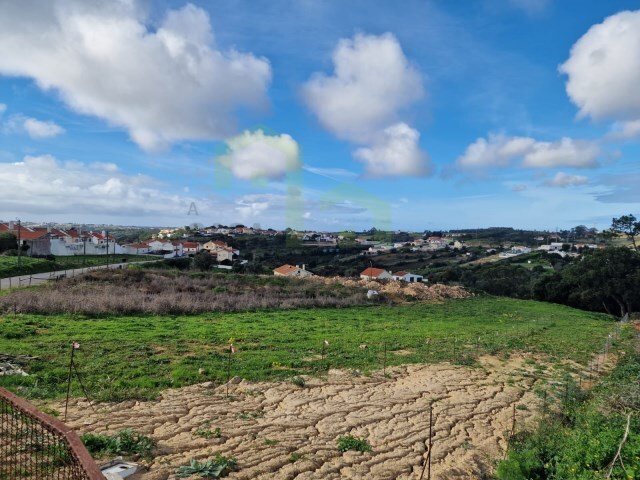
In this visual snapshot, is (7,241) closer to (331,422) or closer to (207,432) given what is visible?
Answer: (207,432)

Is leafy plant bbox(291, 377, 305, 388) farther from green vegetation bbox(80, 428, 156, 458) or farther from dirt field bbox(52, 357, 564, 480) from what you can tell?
green vegetation bbox(80, 428, 156, 458)

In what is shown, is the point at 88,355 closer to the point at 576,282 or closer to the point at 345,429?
the point at 345,429

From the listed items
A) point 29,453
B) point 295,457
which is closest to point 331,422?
point 295,457

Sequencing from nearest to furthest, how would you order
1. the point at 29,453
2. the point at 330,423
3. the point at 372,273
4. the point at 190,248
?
1. the point at 29,453
2. the point at 330,423
3. the point at 372,273
4. the point at 190,248

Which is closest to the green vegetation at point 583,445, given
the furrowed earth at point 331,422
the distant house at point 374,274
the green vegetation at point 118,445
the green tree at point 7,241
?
the furrowed earth at point 331,422

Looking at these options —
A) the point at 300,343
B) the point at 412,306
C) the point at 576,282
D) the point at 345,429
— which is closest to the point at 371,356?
the point at 300,343

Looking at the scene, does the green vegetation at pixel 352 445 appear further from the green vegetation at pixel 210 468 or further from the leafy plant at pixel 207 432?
the leafy plant at pixel 207 432

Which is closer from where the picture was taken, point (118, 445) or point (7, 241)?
point (118, 445)

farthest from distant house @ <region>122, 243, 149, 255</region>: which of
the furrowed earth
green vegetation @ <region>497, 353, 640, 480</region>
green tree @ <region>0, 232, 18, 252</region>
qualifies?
green vegetation @ <region>497, 353, 640, 480</region>
